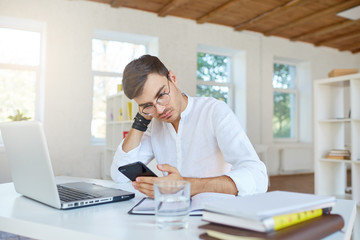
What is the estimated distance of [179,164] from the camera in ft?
4.94

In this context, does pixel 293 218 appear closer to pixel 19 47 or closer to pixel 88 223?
pixel 88 223

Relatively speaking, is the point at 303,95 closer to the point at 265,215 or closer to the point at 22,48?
the point at 22,48

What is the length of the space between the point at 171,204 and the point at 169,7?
494 centimetres

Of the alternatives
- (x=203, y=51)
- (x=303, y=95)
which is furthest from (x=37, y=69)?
(x=303, y=95)

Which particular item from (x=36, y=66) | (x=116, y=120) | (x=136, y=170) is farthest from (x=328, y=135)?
(x=36, y=66)

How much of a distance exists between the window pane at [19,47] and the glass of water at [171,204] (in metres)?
5.05

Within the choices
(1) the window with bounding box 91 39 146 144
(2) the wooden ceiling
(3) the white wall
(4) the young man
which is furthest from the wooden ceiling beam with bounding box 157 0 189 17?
(4) the young man

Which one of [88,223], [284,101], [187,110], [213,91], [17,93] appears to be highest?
[213,91]

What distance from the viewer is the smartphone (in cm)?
113

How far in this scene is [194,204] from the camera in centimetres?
93

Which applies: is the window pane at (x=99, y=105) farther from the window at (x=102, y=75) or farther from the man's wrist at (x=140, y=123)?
the man's wrist at (x=140, y=123)

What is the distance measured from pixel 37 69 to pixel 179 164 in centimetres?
435

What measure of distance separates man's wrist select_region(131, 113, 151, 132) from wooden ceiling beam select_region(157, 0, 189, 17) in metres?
3.91

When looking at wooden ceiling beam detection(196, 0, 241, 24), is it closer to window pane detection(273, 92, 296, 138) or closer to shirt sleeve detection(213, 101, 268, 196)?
window pane detection(273, 92, 296, 138)
